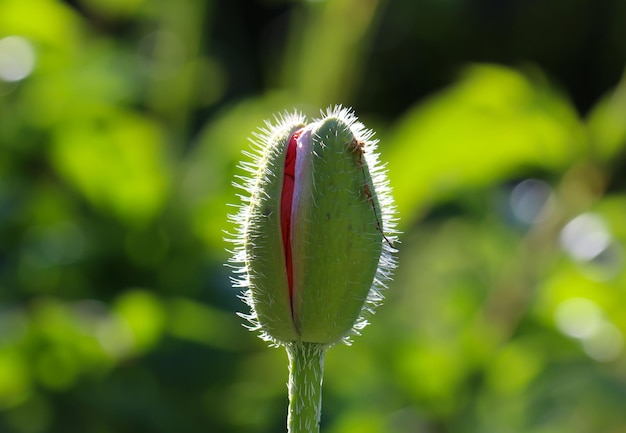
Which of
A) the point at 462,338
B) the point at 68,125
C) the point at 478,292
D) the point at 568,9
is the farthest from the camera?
the point at 568,9

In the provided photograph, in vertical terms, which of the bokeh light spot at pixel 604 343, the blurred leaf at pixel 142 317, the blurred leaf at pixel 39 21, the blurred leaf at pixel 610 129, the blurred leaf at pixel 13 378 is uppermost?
the blurred leaf at pixel 39 21

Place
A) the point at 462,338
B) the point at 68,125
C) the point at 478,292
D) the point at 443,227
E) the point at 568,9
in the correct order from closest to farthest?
the point at 462,338, the point at 478,292, the point at 68,125, the point at 443,227, the point at 568,9

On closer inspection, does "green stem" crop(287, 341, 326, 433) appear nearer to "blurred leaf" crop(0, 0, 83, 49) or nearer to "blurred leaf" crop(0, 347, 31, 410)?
"blurred leaf" crop(0, 347, 31, 410)

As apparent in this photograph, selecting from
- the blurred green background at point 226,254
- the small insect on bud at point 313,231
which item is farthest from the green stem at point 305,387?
the blurred green background at point 226,254

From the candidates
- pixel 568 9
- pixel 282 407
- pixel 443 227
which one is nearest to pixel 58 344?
pixel 282 407

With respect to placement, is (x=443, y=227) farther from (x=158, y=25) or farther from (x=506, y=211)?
(x=158, y=25)

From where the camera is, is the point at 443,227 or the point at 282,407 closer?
the point at 282,407

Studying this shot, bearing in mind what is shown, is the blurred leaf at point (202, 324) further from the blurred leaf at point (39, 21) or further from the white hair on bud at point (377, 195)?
the white hair on bud at point (377, 195)
